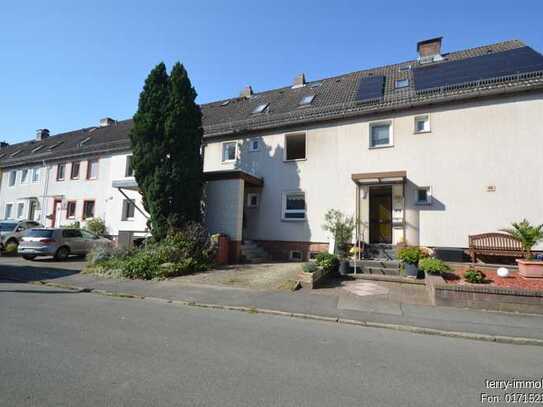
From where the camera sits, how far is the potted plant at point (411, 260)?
383 inches

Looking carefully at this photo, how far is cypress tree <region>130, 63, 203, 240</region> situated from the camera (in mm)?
12992

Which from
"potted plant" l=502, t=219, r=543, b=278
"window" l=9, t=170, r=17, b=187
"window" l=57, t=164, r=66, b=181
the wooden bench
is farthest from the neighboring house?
"window" l=9, t=170, r=17, b=187

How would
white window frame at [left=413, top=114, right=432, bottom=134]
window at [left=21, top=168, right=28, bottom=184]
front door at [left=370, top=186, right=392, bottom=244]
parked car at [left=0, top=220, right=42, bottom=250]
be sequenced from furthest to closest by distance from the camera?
window at [left=21, top=168, right=28, bottom=184] → parked car at [left=0, top=220, right=42, bottom=250] → front door at [left=370, top=186, right=392, bottom=244] → white window frame at [left=413, top=114, right=432, bottom=134]

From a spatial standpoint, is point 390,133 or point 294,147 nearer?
point 390,133

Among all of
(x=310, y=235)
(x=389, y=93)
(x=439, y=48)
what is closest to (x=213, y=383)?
(x=310, y=235)

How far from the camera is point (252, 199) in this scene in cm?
1575

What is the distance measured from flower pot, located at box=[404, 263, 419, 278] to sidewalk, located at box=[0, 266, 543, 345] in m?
2.32

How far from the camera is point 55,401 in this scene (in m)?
2.97

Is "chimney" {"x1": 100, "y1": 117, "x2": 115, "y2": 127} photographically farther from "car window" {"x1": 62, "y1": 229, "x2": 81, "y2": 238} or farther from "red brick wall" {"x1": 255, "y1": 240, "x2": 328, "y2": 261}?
"red brick wall" {"x1": 255, "y1": 240, "x2": 328, "y2": 261}

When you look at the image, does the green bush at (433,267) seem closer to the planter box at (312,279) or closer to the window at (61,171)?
the planter box at (312,279)

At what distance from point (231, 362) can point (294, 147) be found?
13.1 m

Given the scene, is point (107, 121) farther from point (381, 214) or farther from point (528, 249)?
point (528, 249)

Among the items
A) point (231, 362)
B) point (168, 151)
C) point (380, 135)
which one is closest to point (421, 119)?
point (380, 135)

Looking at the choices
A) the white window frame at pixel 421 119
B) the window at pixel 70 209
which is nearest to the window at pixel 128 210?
the window at pixel 70 209
